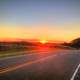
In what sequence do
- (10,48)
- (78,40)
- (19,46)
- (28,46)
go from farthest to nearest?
1. (78,40)
2. (28,46)
3. (19,46)
4. (10,48)

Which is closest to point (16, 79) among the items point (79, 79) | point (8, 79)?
point (8, 79)

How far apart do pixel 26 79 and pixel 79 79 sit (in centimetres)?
251

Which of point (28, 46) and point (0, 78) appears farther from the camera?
point (28, 46)

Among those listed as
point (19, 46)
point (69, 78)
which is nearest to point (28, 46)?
point (19, 46)

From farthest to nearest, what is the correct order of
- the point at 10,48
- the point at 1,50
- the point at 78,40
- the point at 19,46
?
the point at 78,40 → the point at 19,46 → the point at 10,48 → the point at 1,50

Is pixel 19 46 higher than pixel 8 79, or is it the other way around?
pixel 19 46

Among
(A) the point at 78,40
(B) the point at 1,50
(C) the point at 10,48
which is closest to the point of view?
(B) the point at 1,50

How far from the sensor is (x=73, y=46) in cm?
8444

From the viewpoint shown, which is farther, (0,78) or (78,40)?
(78,40)

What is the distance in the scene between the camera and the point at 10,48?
50969mm

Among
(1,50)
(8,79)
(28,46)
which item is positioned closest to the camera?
(8,79)

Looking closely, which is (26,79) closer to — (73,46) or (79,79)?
(79,79)

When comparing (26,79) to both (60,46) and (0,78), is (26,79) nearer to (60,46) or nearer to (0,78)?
(0,78)

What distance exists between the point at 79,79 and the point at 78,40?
7677cm
